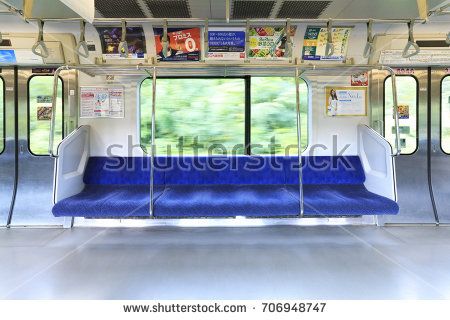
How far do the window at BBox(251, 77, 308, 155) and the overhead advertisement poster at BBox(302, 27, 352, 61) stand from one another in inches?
16.0

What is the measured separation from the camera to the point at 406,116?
513cm

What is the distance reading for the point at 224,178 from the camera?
186 inches

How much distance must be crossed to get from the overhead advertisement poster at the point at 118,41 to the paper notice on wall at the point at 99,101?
1.47ft

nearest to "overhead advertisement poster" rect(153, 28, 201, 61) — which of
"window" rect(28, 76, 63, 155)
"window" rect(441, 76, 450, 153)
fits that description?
"window" rect(28, 76, 63, 155)

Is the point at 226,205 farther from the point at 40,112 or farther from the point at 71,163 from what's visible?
the point at 40,112

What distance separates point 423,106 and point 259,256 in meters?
3.33

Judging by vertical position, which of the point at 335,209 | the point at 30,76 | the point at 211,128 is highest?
the point at 30,76

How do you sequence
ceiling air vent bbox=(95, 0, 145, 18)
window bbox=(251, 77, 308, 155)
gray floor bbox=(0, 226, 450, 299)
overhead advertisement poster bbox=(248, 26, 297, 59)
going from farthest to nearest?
window bbox=(251, 77, 308, 155), overhead advertisement poster bbox=(248, 26, 297, 59), ceiling air vent bbox=(95, 0, 145, 18), gray floor bbox=(0, 226, 450, 299)

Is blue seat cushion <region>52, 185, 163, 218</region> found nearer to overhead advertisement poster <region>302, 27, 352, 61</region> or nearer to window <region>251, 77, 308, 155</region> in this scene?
window <region>251, 77, 308, 155</region>

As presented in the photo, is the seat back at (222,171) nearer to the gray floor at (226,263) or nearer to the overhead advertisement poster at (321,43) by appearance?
the gray floor at (226,263)

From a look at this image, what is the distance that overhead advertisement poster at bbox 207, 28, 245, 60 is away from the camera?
457 cm
